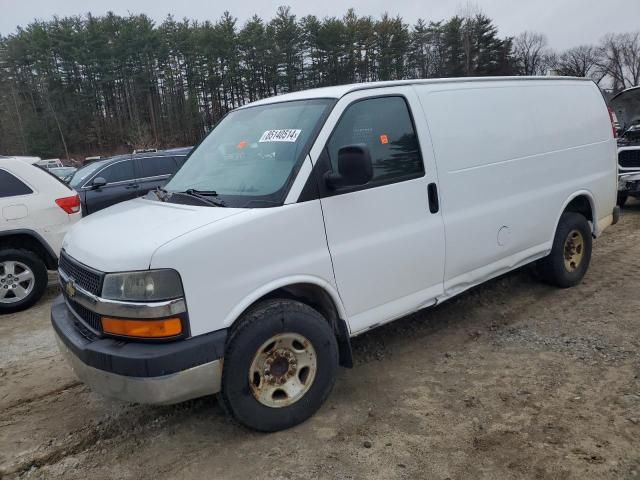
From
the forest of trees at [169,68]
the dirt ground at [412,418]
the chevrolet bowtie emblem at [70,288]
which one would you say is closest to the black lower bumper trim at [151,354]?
the chevrolet bowtie emblem at [70,288]

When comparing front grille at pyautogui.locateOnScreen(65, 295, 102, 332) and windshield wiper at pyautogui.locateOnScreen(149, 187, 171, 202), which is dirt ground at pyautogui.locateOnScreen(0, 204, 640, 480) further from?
windshield wiper at pyautogui.locateOnScreen(149, 187, 171, 202)

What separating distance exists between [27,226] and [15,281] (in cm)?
67

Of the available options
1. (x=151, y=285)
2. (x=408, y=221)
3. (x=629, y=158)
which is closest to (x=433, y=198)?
(x=408, y=221)

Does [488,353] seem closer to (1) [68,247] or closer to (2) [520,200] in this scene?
(2) [520,200]

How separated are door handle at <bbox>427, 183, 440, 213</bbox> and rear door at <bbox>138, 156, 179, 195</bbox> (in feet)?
25.9

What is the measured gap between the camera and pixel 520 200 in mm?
4527

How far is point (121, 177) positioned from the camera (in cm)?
1041

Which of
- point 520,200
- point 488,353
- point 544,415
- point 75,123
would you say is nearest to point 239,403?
point 544,415

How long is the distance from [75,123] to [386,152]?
59.2 m

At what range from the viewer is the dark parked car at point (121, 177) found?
9742 millimetres

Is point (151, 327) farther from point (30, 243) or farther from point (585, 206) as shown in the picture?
point (585, 206)

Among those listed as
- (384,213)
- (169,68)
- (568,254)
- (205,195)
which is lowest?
(568,254)

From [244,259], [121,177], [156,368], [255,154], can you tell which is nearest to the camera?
[156,368]

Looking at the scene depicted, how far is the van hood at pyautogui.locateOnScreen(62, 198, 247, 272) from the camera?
274 cm
